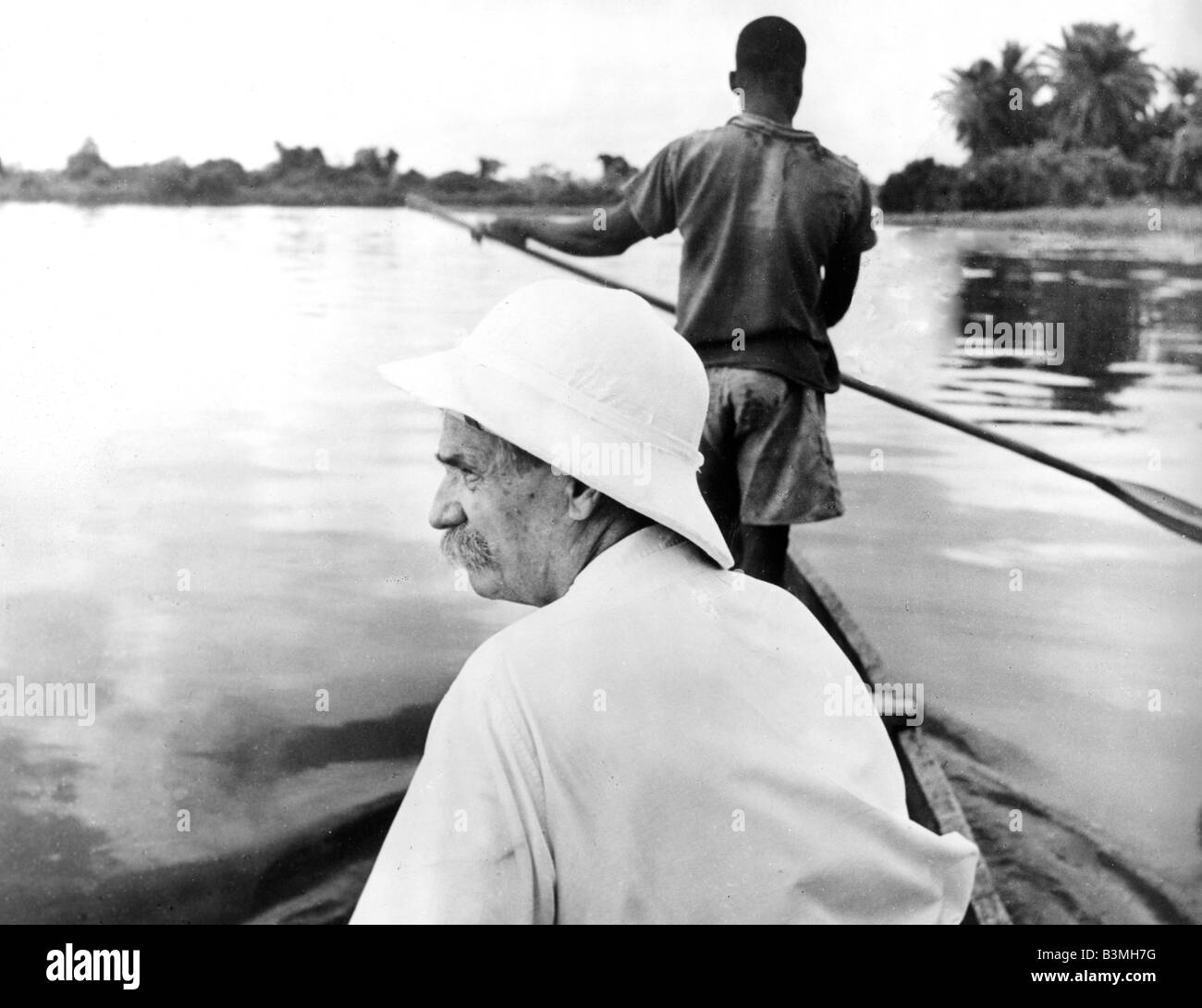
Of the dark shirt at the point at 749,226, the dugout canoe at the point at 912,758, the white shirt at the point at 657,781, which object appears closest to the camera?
the white shirt at the point at 657,781

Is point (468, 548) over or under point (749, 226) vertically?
under

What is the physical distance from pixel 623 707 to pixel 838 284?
1869mm

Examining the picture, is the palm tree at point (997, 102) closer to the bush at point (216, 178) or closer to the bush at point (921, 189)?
the bush at point (921, 189)

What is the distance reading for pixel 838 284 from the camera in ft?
10.2

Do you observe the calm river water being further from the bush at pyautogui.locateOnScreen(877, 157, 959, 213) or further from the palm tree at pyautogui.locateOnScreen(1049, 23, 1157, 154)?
the palm tree at pyautogui.locateOnScreen(1049, 23, 1157, 154)

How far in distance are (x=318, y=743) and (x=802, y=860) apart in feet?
5.23

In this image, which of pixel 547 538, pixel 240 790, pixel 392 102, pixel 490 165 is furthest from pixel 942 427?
pixel 547 538

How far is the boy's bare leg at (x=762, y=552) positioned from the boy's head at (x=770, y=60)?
869 millimetres

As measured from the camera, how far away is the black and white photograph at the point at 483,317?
2.78m

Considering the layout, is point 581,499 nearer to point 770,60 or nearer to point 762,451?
point 762,451

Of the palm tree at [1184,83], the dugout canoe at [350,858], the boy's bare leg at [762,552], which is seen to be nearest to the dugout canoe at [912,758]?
the dugout canoe at [350,858]

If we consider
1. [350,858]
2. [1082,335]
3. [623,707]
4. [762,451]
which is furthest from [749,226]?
[623,707]

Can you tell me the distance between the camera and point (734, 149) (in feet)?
9.87

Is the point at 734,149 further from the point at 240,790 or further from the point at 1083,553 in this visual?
the point at 240,790
